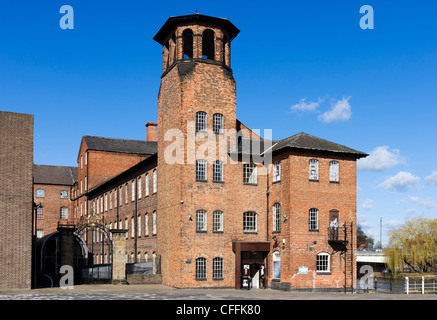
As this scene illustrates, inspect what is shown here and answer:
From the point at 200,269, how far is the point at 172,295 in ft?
18.6

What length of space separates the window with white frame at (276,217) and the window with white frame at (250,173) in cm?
216

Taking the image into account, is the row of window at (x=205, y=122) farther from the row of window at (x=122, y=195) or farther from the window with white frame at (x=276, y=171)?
the row of window at (x=122, y=195)

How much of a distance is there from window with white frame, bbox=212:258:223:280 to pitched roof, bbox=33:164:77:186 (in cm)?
4475

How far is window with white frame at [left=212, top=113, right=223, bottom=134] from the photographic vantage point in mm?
32094

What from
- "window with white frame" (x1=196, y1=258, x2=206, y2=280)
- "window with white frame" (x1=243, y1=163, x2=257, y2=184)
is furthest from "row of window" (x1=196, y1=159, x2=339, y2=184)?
"window with white frame" (x1=196, y1=258, x2=206, y2=280)

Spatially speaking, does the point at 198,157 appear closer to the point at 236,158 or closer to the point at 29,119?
the point at 236,158

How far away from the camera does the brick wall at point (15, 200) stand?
26391 mm

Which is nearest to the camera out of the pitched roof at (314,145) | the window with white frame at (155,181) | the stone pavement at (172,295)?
the stone pavement at (172,295)

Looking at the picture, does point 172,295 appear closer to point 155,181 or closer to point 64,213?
point 155,181

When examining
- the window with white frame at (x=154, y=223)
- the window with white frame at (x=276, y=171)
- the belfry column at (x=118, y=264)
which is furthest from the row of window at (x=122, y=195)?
the window with white frame at (x=276, y=171)

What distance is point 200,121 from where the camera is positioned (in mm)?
31672

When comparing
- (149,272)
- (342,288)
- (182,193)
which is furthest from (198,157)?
(342,288)

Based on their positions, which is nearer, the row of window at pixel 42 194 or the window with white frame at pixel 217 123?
the window with white frame at pixel 217 123

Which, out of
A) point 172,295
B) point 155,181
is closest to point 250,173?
point 155,181
